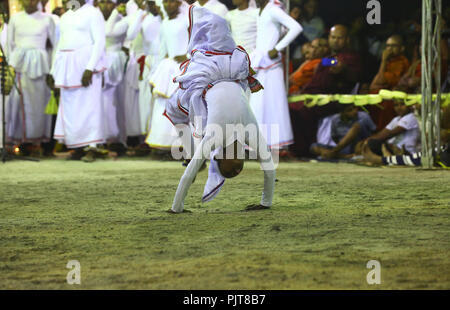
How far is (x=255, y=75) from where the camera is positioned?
33.3 ft

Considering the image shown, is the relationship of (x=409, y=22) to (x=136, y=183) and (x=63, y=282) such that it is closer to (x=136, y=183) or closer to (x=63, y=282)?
(x=136, y=183)

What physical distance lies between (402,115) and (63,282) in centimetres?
694

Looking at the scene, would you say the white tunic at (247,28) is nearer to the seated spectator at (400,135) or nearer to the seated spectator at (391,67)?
the seated spectator at (391,67)

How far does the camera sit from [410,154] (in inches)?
365

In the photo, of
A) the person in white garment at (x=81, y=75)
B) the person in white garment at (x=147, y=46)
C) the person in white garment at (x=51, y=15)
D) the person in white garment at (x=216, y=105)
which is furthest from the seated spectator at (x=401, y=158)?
the person in white garment at (x=51, y=15)

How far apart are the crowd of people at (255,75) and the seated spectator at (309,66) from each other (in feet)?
0.05

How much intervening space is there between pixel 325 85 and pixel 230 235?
21.0ft

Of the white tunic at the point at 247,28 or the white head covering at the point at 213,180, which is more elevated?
the white tunic at the point at 247,28

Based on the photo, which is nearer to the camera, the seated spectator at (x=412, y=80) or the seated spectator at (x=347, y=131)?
the seated spectator at (x=412, y=80)

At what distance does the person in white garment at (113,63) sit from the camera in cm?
1137

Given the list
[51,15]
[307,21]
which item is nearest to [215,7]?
[307,21]

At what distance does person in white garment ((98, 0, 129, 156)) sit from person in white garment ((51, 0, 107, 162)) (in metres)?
0.86

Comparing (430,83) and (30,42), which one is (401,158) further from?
(30,42)

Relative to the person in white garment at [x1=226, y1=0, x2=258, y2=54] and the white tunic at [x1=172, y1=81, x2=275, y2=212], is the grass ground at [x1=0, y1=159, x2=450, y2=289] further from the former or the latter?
the person in white garment at [x1=226, y1=0, x2=258, y2=54]
